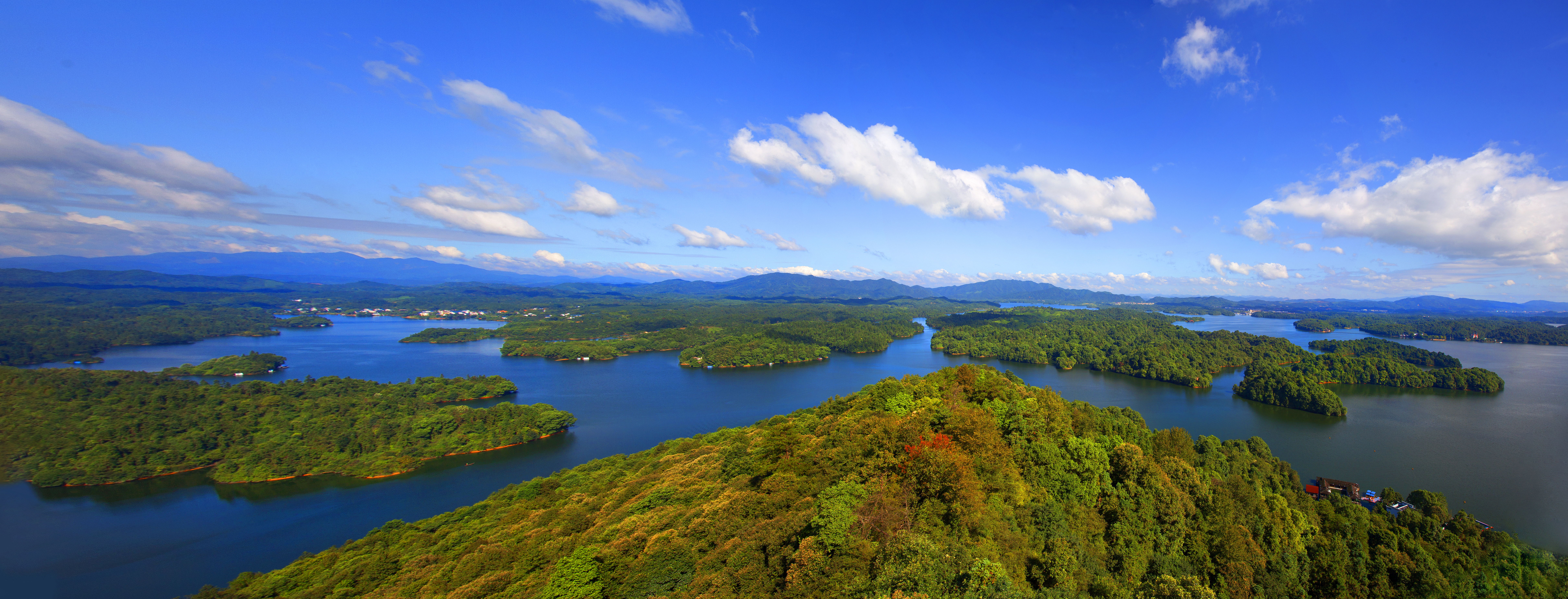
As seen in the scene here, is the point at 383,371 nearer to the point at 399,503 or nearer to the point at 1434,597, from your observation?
the point at 399,503

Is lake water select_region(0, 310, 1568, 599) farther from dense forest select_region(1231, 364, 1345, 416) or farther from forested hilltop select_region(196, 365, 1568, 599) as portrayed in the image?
forested hilltop select_region(196, 365, 1568, 599)

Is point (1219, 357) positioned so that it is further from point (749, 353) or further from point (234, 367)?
point (234, 367)

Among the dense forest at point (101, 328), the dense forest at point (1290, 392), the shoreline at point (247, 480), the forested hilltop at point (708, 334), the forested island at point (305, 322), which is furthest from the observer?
the forested island at point (305, 322)

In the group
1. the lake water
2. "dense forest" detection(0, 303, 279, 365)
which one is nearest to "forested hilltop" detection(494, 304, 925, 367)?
the lake water

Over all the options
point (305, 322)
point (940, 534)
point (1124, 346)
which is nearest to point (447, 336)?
point (305, 322)

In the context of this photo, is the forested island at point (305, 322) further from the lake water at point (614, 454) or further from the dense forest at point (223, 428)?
the dense forest at point (223, 428)

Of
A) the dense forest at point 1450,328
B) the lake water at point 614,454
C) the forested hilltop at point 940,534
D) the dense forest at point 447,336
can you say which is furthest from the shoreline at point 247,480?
the dense forest at point 1450,328
